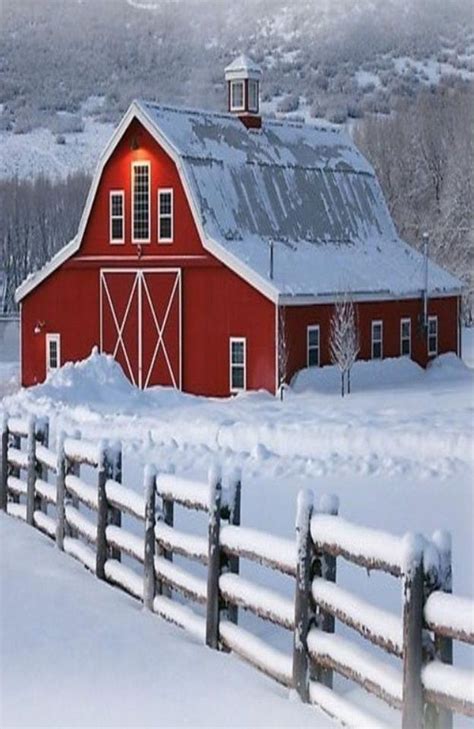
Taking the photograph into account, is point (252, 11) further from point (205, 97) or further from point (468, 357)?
point (468, 357)

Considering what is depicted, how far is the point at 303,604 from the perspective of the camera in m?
6.92

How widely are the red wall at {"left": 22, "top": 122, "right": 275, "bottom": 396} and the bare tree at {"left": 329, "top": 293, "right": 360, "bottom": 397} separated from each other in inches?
89.2

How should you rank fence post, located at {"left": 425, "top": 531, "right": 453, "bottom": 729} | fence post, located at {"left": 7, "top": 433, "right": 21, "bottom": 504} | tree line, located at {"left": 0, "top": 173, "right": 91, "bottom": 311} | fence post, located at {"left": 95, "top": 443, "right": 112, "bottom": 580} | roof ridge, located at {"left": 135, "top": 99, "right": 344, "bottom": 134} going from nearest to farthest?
fence post, located at {"left": 425, "top": 531, "right": 453, "bottom": 729}, fence post, located at {"left": 95, "top": 443, "right": 112, "bottom": 580}, fence post, located at {"left": 7, "top": 433, "right": 21, "bottom": 504}, roof ridge, located at {"left": 135, "top": 99, "right": 344, "bottom": 134}, tree line, located at {"left": 0, "top": 173, "right": 91, "bottom": 311}

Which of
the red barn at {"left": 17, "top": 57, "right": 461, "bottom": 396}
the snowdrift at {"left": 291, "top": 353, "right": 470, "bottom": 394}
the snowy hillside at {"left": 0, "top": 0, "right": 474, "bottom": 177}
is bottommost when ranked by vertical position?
the snowdrift at {"left": 291, "top": 353, "right": 470, "bottom": 394}

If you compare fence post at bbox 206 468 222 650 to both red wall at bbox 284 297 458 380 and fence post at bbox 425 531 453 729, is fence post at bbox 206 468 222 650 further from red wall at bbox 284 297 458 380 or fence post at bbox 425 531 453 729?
red wall at bbox 284 297 458 380

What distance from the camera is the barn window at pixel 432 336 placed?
39.4m

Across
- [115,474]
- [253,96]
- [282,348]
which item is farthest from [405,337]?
[115,474]

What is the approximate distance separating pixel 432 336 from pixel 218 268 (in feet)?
28.7

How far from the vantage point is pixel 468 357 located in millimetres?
48062

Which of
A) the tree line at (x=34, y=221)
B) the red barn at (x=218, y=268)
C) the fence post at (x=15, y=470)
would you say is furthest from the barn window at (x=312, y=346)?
the tree line at (x=34, y=221)

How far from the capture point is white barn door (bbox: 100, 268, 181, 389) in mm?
34656

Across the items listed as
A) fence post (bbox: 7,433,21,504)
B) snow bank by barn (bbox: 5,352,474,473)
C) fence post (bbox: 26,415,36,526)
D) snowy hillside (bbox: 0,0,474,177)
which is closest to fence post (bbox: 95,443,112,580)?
fence post (bbox: 26,415,36,526)

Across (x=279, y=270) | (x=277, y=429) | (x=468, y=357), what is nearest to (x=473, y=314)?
(x=468, y=357)

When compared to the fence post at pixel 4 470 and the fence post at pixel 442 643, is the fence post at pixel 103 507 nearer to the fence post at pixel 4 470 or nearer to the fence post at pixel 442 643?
the fence post at pixel 4 470
